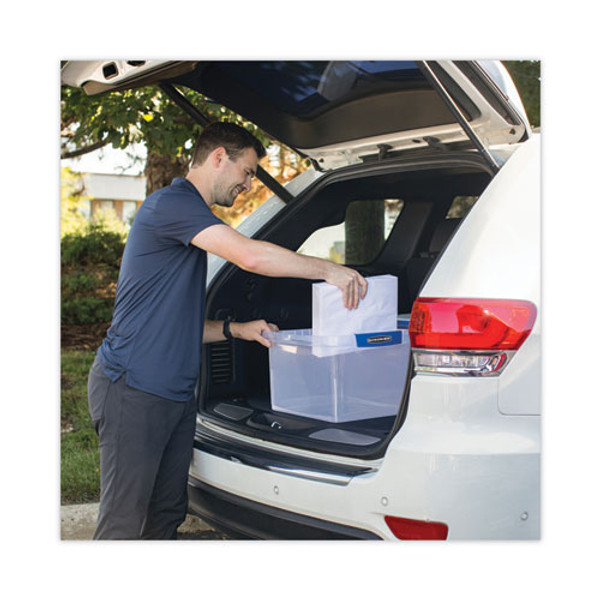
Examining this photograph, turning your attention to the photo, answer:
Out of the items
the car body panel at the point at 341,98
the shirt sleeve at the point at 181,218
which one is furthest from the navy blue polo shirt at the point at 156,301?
the car body panel at the point at 341,98

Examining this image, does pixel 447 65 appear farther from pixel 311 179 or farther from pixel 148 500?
pixel 148 500

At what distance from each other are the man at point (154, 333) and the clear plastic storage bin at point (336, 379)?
0.34m

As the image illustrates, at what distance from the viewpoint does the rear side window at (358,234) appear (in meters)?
3.88

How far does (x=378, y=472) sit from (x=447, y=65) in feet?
4.18

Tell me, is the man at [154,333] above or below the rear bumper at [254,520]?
above

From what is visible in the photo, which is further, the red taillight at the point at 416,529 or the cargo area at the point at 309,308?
the cargo area at the point at 309,308

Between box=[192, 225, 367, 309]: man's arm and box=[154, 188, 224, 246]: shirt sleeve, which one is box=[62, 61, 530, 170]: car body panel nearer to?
box=[154, 188, 224, 246]: shirt sleeve

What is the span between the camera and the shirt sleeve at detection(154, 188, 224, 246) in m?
2.62

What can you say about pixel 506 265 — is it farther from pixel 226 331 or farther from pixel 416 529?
pixel 226 331

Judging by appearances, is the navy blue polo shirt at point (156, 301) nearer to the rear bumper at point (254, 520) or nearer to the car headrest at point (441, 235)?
the rear bumper at point (254, 520)

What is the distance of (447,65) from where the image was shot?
2.38 metres

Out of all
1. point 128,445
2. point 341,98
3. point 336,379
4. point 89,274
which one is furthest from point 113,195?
point 128,445

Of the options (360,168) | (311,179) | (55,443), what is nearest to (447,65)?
(360,168)

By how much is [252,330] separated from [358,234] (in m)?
1.85
